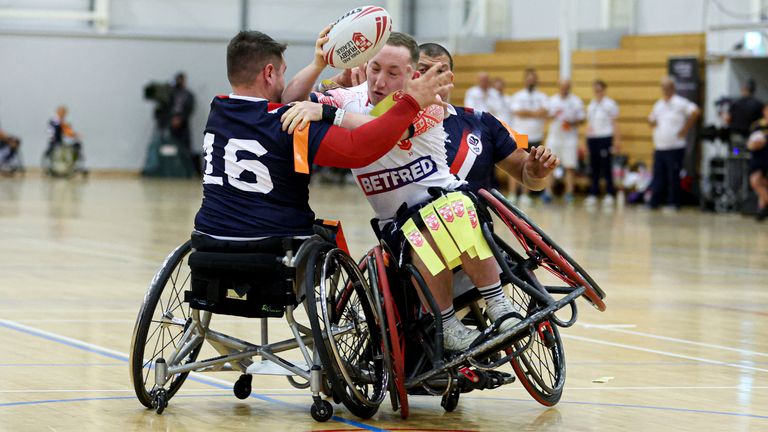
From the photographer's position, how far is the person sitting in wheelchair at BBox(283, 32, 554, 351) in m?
4.97

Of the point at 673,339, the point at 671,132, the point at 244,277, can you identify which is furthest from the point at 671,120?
the point at 244,277

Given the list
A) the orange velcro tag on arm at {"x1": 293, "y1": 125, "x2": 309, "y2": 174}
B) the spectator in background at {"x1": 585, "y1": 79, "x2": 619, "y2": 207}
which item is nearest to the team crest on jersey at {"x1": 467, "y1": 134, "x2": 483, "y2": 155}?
the orange velcro tag on arm at {"x1": 293, "y1": 125, "x2": 309, "y2": 174}

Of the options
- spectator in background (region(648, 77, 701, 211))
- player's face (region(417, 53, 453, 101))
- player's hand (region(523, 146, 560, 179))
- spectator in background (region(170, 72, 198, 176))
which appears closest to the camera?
player's hand (region(523, 146, 560, 179))

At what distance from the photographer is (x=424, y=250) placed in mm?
4992

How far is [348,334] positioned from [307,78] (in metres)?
1.01

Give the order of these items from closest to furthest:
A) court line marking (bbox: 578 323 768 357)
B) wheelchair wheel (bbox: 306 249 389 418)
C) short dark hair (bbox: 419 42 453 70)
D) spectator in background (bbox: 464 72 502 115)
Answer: wheelchair wheel (bbox: 306 249 389 418)
short dark hair (bbox: 419 42 453 70)
court line marking (bbox: 578 323 768 357)
spectator in background (bbox: 464 72 502 115)

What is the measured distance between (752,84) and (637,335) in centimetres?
1247

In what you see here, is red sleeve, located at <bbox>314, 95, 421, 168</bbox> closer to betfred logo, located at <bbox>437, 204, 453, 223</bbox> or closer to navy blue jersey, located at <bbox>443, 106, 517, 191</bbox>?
betfred logo, located at <bbox>437, 204, 453, 223</bbox>

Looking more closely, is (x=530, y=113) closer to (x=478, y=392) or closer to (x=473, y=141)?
(x=473, y=141)

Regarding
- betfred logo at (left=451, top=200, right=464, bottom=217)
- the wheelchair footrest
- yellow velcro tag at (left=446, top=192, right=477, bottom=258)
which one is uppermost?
betfred logo at (left=451, top=200, right=464, bottom=217)

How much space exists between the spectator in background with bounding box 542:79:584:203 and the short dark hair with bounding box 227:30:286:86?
16817 millimetres

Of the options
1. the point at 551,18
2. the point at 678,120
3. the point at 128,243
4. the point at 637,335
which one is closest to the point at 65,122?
the point at 551,18

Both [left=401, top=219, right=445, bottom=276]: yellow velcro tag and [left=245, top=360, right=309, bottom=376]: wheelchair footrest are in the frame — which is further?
[left=401, top=219, right=445, bottom=276]: yellow velcro tag

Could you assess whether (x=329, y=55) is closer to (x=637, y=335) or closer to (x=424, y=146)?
(x=424, y=146)
